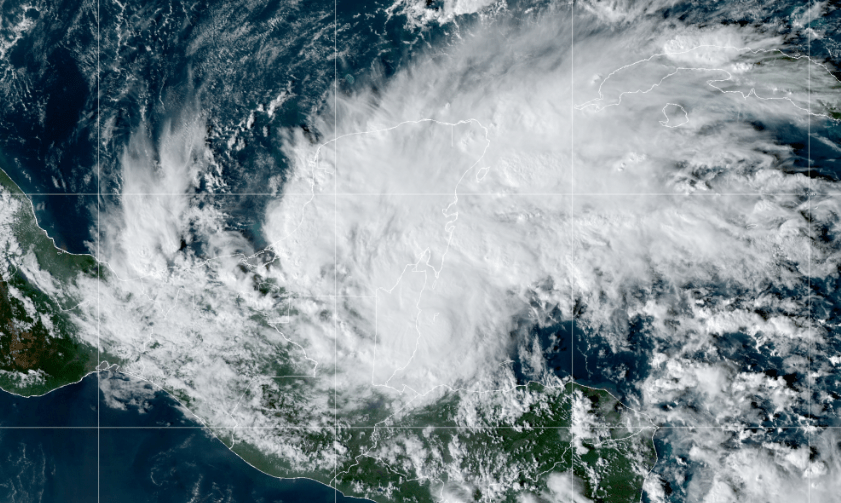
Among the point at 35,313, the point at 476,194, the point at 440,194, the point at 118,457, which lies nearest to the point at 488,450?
the point at 476,194

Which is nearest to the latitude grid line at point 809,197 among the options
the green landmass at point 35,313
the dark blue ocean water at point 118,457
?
the dark blue ocean water at point 118,457

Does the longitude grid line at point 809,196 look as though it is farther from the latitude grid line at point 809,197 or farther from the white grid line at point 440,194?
the white grid line at point 440,194

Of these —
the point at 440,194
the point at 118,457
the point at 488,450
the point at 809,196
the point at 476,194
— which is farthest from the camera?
the point at 118,457

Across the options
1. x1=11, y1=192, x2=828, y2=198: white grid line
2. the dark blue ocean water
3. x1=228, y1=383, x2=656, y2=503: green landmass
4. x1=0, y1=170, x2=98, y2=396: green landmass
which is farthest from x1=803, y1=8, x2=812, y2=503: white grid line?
x1=0, y1=170, x2=98, y2=396: green landmass

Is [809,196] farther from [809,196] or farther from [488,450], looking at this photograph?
[488,450]

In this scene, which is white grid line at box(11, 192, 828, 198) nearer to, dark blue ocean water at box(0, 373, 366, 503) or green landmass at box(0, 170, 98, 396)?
green landmass at box(0, 170, 98, 396)

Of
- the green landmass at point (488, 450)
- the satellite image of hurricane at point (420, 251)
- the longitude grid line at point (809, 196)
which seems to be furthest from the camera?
the green landmass at point (488, 450)

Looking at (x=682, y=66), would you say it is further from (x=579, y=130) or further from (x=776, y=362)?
(x=776, y=362)
